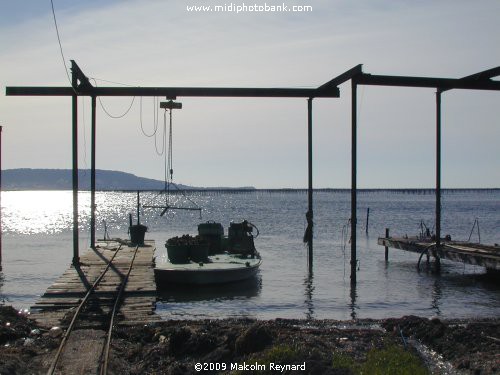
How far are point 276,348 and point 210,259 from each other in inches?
574

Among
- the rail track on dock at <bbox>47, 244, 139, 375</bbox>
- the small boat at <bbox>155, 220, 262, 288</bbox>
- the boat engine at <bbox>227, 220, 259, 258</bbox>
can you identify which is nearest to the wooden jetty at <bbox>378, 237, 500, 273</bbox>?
the boat engine at <bbox>227, 220, 259, 258</bbox>

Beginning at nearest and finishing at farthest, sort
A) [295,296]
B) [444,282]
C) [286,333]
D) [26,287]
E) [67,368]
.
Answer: [67,368] → [286,333] → [295,296] → [26,287] → [444,282]

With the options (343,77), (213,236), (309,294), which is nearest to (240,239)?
(213,236)

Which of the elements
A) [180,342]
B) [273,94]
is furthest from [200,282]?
[180,342]

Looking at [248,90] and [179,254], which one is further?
[179,254]

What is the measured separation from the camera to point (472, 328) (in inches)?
513

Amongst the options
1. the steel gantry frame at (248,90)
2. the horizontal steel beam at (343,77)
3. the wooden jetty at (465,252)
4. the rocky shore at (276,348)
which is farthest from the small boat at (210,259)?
the rocky shore at (276,348)

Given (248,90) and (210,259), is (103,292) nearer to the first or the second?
(248,90)

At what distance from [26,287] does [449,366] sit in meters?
17.9

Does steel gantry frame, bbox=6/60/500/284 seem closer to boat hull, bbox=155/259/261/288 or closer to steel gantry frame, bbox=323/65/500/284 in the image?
steel gantry frame, bbox=323/65/500/284

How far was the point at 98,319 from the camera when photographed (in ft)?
45.3

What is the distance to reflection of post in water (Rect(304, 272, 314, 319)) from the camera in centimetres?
1931

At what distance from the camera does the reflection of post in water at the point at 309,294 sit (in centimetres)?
1931

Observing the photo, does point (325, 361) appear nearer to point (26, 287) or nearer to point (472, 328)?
point (472, 328)
